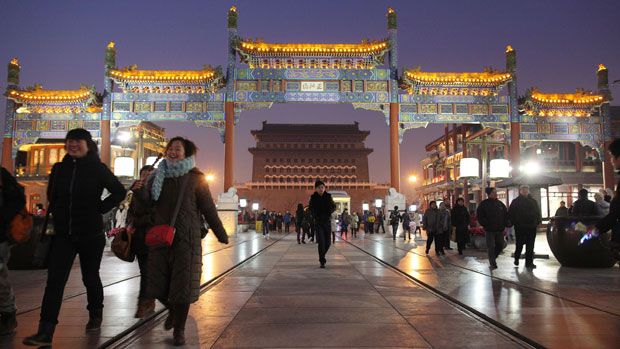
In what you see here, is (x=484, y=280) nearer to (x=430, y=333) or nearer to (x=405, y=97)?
(x=430, y=333)

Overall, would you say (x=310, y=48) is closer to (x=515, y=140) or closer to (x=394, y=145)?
(x=394, y=145)

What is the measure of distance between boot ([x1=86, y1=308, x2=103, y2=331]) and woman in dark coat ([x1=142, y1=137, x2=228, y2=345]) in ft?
2.24

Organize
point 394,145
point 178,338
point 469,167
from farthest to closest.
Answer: point 394,145 → point 469,167 → point 178,338

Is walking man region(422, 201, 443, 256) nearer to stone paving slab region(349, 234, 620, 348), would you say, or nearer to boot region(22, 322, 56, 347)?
stone paving slab region(349, 234, 620, 348)

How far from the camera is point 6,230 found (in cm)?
459

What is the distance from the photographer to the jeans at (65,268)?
14.4 ft

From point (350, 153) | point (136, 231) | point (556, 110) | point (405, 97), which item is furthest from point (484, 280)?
A: point (350, 153)

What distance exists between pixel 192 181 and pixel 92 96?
2816cm

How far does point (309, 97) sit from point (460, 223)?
1585 cm

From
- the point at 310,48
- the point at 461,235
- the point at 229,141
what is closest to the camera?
the point at 461,235

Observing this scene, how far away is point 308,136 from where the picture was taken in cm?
7631

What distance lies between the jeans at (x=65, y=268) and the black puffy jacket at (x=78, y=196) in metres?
0.09

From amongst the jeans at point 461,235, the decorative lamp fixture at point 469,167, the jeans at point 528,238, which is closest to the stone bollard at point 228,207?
the decorative lamp fixture at point 469,167

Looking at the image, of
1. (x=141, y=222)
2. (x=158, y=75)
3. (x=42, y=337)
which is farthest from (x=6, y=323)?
(x=158, y=75)
